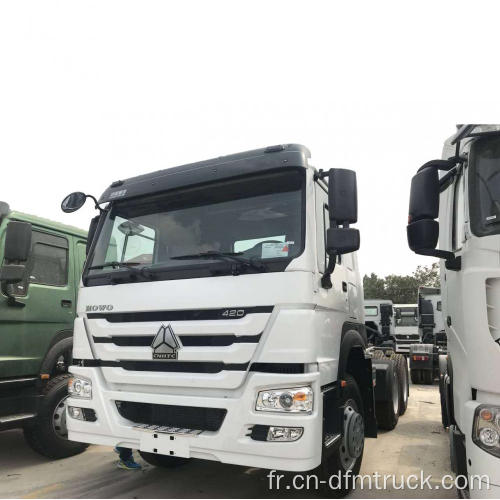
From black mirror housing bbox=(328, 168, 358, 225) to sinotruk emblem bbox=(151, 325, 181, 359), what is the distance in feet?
4.79

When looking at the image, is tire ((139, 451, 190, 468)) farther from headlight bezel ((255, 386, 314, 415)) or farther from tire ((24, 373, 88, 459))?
headlight bezel ((255, 386, 314, 415))

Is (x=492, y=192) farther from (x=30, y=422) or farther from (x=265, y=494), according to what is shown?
(x=30, y=422)

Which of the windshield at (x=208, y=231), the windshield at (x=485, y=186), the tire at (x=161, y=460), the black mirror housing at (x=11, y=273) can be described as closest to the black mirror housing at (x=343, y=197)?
the windshield at (x=208, y=231)

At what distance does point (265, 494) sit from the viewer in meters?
3.78

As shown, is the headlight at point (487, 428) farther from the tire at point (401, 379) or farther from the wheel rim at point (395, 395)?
the tire at point (401, 379)

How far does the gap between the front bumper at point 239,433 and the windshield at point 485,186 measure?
1401 millimetres

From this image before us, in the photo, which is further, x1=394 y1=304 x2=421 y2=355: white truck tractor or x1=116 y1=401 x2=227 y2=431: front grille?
x1=394 y1=304 x2=421 y2=355: white truck tractor

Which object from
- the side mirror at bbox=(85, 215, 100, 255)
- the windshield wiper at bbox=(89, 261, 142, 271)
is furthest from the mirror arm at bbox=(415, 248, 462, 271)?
the side mirror at bbox=(85, 215, 100, 255)

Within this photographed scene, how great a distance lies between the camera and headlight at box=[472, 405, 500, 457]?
226cm

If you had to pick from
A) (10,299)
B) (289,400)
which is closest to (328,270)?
(289,400)

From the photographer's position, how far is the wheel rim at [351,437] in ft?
11.6

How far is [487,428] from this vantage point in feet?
7.57

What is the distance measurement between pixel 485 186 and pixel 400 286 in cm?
4735

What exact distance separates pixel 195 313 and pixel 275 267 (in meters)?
0.68
